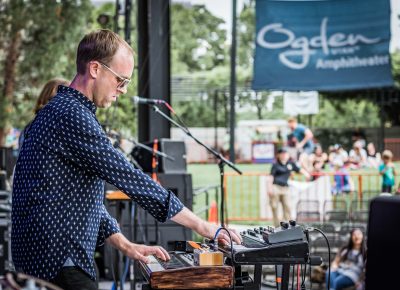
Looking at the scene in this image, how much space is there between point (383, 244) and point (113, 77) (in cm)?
115

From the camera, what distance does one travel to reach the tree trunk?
17203 millimetres

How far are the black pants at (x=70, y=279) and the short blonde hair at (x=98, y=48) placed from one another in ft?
2.38

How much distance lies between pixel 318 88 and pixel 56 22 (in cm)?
797


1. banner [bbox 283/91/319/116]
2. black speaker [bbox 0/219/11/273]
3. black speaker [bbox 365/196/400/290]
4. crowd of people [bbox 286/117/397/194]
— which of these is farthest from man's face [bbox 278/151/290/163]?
banner [bbox 283/91/319/116]

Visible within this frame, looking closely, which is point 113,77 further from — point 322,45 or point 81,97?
point 322,45

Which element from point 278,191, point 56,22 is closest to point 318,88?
point 278,191

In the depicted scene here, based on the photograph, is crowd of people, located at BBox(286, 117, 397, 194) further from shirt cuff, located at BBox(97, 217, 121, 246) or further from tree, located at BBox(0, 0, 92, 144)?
shirt cuff, located at BBox(97, 217, 121, 246)

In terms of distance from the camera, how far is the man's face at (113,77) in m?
3.02

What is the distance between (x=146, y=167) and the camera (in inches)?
366

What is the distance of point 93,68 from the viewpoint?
3.02 metres

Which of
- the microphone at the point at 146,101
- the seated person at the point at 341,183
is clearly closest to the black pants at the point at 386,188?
the seated person at the point at 341,183

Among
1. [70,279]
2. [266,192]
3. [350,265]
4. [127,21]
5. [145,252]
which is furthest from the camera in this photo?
[266,192]

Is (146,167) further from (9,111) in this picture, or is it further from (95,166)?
(9,111)

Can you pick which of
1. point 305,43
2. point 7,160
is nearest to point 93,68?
point 7,160
